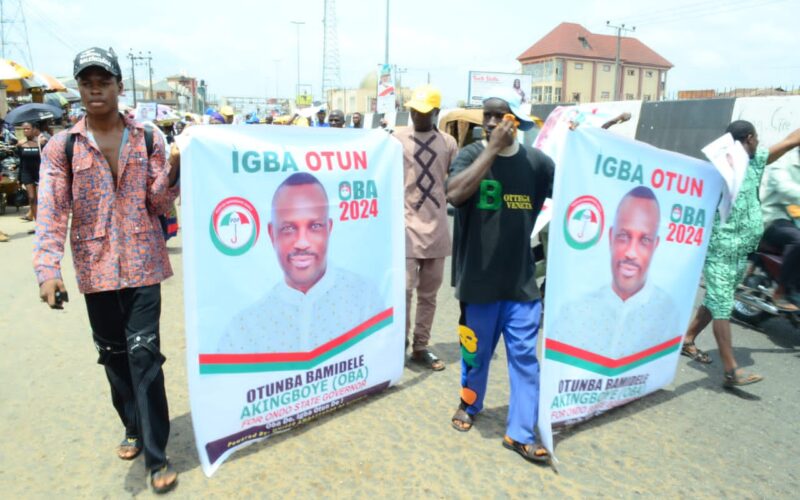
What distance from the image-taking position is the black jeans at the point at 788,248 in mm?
4953

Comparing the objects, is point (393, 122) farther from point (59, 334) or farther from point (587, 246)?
point (587, 246)

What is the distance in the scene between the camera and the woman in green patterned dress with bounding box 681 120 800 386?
13.5ft

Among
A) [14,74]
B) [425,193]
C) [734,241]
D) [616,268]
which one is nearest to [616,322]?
[616,268]

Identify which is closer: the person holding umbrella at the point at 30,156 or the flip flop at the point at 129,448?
the flip flop at the point at 129,448

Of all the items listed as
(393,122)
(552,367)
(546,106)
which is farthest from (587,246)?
(393,122)

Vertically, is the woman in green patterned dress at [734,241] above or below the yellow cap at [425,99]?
below

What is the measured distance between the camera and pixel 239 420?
3.10 m

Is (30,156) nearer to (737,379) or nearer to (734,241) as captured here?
(734,241)

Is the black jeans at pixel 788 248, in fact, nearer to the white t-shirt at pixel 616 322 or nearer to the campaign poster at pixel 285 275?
the white t-shirt at pixel 616 322

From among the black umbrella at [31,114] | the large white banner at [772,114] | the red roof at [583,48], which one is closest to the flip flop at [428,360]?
the large white banner at [772,114]

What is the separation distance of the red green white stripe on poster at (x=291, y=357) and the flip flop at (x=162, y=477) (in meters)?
0.47

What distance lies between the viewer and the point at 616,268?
10.9ft

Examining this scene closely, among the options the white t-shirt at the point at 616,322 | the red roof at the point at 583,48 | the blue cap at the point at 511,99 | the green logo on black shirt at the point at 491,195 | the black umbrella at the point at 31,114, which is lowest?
the white t-shirt at the point at 616,322

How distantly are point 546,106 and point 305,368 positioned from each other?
11615mm
